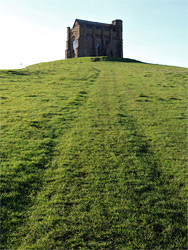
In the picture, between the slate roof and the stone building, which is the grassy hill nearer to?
the stone building

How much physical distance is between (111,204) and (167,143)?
5.27 metres

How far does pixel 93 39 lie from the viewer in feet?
236

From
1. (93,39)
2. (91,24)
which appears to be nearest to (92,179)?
(93,39)

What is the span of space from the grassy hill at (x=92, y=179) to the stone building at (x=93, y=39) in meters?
62.7

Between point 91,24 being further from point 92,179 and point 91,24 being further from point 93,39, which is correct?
point 92,179

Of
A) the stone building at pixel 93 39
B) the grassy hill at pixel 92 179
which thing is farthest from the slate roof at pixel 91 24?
the grassy hill at pixel 92 179

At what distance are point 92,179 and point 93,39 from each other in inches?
2872

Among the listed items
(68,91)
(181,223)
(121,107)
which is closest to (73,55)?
(68,91)

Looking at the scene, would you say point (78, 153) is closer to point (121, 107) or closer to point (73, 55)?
point (121, 107)

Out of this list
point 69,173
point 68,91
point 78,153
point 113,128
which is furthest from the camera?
point 68,91

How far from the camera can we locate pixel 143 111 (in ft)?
48.6

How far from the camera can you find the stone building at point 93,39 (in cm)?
7000

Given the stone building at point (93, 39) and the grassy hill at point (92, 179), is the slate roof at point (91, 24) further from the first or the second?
the grassy hill at point (92, 179)

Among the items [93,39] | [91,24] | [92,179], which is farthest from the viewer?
[91,24]
